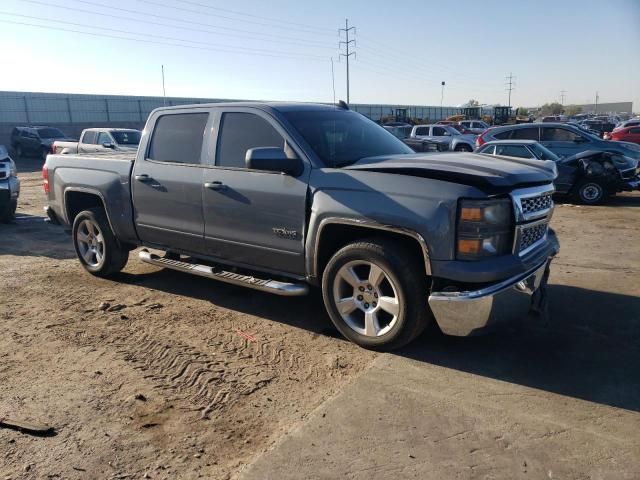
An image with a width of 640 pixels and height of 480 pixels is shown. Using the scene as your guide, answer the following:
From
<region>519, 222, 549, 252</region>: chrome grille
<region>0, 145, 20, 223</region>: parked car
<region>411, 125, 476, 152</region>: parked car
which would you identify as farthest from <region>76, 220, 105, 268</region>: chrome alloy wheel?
<region>411, 125, 476, 152</region>: parked car

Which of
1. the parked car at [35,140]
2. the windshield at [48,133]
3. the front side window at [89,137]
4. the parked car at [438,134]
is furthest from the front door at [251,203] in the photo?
the windshield at [48,133]

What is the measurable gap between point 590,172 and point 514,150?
1698 mm

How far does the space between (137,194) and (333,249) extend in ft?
7.92

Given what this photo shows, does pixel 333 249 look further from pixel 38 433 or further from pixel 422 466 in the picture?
pixel 38 433

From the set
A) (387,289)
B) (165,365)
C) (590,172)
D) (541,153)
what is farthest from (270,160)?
(590,172)

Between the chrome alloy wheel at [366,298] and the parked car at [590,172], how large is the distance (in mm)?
8812

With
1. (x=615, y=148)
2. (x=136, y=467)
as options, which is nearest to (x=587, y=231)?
(x=615, y=148)

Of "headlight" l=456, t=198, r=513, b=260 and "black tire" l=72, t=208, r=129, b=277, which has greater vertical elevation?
"headlight" l=456, t=198, r=513, b=260

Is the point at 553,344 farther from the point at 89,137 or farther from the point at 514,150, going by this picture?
the point at 89,137

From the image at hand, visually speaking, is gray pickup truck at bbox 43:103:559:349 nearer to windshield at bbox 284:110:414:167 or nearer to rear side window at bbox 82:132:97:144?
windshield at bbox 284:110:414:167

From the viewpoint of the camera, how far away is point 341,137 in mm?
4867

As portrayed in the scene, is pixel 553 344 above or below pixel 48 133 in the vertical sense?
below

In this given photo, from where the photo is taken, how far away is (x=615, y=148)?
13555 mm

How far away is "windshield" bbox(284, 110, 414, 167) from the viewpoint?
4.57 meters
